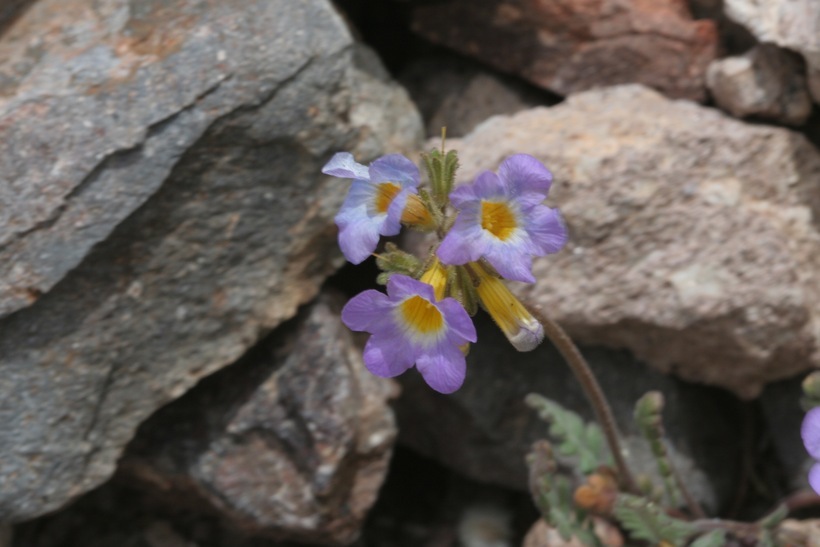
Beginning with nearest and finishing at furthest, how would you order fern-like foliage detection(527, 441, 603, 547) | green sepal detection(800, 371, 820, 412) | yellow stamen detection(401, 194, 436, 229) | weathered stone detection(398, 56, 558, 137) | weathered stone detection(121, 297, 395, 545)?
yellow stamen detection(401, 194, 436, 229) → green sepal detection(800, 371, 820, 412) → fern-like foliage detection(527, 441, 603, 547) → weathered stone detection(121, 297, 395, 545) → weathered stone detection(398, 56, 558, 137)

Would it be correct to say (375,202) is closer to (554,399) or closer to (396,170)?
(396,170)

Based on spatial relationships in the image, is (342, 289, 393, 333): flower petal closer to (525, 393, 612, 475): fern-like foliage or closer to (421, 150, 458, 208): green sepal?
(421, 150, 458, 208): green sepal

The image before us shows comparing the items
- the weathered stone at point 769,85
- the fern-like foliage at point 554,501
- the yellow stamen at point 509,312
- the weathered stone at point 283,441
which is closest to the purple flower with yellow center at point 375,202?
the yellow stamen at point 509,312

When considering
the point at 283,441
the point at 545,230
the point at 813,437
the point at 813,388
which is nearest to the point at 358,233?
the point at 545,230

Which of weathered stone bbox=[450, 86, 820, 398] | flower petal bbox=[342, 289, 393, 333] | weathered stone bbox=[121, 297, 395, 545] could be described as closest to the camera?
flower petal bbox=[342, 289, 393, 333]

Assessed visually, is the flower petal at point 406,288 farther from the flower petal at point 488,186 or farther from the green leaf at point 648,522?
the green leaf at point 648,522

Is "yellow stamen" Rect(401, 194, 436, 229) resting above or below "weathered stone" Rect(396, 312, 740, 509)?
above

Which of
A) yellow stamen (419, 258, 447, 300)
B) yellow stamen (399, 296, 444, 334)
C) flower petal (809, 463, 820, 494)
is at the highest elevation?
yellow stamen (419, 258, 447, 300)

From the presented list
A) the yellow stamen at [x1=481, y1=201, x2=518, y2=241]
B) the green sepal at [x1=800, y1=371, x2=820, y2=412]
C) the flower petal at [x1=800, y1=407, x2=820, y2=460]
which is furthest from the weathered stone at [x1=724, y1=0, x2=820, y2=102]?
the yellow stamen at [x1=481, y1=201, x2=518, y2=241]
